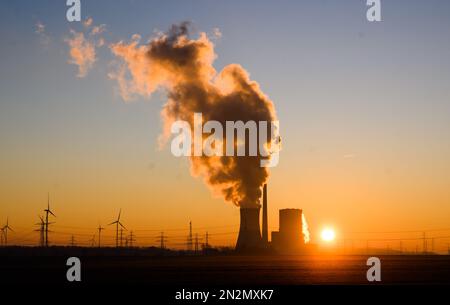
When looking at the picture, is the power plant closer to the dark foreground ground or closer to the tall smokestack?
the tall smokestack

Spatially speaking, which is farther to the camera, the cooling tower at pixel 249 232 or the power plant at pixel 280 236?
the power plant at pixel 280 236

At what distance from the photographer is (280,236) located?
476 feet

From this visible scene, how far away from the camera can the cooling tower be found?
12088 centimetres

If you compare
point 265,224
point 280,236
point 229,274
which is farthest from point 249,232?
point 229,274

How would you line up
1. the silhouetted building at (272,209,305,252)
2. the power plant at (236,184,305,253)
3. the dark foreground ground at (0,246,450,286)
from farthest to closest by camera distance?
the silhouetted building at (272,209,305,252)
the power plant at (236,184,305,253)
the dark foreground ground at (0,246,450,286)

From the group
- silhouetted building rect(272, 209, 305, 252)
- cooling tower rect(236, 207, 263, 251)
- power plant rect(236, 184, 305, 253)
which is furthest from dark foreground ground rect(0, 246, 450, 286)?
silhouetted building rect(272, 209, 305, 252)

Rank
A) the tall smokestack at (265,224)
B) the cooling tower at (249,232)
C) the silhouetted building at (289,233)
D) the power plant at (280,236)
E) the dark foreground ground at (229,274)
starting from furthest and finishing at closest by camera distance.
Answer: the tall smokestack at (265,224) < the silhouetted building at (289,233) < the power plant at (280,236) < the cooling tower at (249,232) < the dark foreground ground at (229,274)

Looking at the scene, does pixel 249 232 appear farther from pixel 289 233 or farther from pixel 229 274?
pixel 229 274

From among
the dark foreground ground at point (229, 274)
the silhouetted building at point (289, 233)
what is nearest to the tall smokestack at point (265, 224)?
the silhouetted building at point (289, 233)

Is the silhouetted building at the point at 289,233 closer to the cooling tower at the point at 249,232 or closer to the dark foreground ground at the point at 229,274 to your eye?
the cooling tower at the point at 249,232

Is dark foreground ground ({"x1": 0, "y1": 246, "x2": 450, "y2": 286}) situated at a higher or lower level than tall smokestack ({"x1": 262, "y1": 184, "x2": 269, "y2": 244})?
lower

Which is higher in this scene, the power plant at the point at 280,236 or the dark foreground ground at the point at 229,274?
the power plant at the point at 280,236

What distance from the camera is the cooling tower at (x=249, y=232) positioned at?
121 metres
